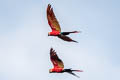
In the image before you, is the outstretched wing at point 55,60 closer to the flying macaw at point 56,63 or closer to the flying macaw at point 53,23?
the flying macaw at point 56,63

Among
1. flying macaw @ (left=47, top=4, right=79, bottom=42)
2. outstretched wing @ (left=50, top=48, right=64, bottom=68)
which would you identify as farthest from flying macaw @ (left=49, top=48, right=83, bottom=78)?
flying macaw @ (left=47, top=4, right=79, bottom=42)

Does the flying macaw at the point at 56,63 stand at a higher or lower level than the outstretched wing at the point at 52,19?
lower

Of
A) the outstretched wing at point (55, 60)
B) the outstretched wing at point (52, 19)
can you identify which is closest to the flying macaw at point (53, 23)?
the outstretched wing at point (52, 19)

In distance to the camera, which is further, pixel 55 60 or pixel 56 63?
pixel 55 60

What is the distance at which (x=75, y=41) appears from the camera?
63125 millimetres

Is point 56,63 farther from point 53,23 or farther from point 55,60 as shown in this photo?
point 53,23

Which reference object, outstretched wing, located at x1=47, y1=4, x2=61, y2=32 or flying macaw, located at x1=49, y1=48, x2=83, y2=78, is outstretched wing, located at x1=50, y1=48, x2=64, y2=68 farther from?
outstretched wing, located at x1=47, y1=4, x2=61, y2=32

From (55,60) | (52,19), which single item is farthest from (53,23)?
(55,60)

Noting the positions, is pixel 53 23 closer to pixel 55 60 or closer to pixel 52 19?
pixel 52 19

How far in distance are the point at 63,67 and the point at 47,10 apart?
13.1 metres

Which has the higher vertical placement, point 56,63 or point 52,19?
point 52,19

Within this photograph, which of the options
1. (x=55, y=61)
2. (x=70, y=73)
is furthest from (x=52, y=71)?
(x=70, y=73)

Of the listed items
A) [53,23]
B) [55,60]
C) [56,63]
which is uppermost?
[53,23]

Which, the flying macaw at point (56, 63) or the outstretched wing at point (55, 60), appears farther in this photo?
the outstretched wing at point (55, 60)
